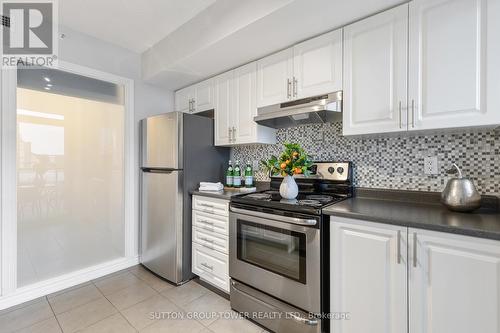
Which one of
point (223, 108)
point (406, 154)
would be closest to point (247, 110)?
point (223, 108)

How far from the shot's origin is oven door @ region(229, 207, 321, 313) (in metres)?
1.49

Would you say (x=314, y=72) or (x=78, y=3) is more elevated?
(x=78, y=3)

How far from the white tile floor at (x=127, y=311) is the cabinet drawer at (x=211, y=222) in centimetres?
61

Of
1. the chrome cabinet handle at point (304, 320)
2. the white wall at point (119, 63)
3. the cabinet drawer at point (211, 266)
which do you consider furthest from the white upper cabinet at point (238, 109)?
the chrome cabinet handle at point (304, 320)

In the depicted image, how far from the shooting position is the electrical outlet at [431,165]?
1.62 m

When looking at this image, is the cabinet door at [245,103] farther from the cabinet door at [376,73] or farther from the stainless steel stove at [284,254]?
the cabinet door at [376,73]

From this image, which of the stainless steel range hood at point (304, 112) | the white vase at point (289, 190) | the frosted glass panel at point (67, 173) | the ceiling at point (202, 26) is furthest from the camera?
the frosted glass panel at point (67, 173)

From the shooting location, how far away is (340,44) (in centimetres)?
172

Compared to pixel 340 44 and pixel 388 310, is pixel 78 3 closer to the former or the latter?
pixel 340 44

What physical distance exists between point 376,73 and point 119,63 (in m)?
2.77

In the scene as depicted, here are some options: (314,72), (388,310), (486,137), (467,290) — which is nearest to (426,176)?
(486,137)

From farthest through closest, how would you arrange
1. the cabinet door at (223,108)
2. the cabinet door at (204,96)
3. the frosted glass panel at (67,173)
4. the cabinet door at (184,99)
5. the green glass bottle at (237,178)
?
1. the cabinet door at (184,99)
2. the cabinet door at (204,96)
3. the green glass bottle at (237,178)
4. the cabinet door at (223,108)
5. the frosted glass panel at (67,173)

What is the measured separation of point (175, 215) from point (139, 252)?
99 cm

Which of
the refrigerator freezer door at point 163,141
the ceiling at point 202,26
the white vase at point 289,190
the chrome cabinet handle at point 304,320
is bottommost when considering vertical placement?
the chrome cabinet handle at point 304,320
